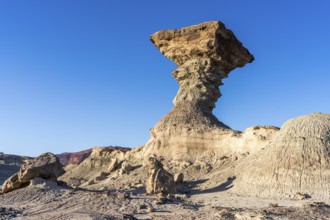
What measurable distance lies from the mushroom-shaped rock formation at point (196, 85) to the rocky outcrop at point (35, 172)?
6.75 meters

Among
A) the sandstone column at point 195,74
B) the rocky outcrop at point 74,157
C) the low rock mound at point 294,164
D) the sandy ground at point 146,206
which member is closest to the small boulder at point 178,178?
the sandy ground at point 146,206

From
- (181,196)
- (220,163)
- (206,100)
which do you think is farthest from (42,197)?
(206,100)

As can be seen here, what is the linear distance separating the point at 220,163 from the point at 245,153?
1.30 metres

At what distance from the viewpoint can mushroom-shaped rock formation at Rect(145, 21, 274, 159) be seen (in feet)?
63.9

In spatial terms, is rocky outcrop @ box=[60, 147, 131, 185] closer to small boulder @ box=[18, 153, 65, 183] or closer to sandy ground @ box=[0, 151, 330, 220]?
small boulder @ box=[18, 153, 65, 183]

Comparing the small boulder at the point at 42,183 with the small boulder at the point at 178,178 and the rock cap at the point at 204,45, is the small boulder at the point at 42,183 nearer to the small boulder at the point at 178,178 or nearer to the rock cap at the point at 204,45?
the small boulder at the point at 178,178

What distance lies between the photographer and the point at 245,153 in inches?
674

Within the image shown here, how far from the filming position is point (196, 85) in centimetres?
2272

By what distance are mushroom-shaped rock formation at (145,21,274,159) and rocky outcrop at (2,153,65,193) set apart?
6748 millimetres

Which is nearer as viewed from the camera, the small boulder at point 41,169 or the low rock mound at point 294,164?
the low rock mound at point 294,164

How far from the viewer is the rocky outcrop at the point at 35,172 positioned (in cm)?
1429

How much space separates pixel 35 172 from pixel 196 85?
1143 centimetres

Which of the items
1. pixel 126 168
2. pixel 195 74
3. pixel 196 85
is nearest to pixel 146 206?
pixel 126 168

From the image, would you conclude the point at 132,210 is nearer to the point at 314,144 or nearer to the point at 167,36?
the point at 314,144
